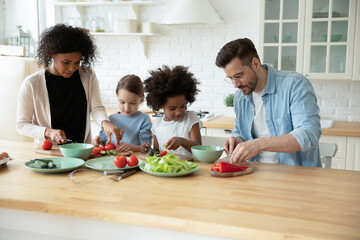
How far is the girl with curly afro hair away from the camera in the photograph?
2262mm

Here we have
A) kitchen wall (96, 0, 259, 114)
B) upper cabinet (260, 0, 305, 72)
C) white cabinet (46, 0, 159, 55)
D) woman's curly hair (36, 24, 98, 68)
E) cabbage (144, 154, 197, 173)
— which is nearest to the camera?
cabbage (144, 154, 197, 173)

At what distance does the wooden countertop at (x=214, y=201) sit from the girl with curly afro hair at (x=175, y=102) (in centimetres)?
63

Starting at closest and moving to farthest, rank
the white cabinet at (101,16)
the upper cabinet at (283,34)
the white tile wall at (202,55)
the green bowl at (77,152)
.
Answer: the green bowl at (77,152), the upper cabinet at (283,34), the white tile wall at (202,55), the white cabinet at (101,16)

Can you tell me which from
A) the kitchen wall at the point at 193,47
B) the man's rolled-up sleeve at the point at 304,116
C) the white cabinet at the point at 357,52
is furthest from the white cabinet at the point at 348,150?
the man's rolled-up sleeve at the point at 304,116

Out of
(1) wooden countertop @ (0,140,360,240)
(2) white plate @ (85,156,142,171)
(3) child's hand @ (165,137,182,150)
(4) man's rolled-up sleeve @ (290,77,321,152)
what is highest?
(4) man's rolled-up sleeve @ (290,77,321,152)

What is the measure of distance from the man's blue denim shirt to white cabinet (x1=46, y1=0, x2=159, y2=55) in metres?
2.23

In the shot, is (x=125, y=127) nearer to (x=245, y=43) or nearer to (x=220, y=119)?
(x=245, y=43)

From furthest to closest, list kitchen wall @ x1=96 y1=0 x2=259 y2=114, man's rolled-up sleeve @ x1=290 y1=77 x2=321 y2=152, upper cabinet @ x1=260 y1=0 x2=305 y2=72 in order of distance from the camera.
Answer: kitchen wall @ x1=96 y1=0 x2=259 y2=114, upper cabinet @ x1=260 y1=0 x2=305 y2=72, man's rolled-up sleeve @ x1=290 y1=77 x2=321 y2=152

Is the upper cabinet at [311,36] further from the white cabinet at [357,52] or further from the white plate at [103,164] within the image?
the white plate at [103,164]

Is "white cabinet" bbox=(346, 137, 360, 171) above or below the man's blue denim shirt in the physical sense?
below

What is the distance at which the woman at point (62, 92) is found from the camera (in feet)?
7.37

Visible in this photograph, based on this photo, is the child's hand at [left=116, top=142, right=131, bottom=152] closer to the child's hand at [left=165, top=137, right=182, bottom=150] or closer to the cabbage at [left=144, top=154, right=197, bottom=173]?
the child's hand at [left=165, top=137, right=182, bottom=150]

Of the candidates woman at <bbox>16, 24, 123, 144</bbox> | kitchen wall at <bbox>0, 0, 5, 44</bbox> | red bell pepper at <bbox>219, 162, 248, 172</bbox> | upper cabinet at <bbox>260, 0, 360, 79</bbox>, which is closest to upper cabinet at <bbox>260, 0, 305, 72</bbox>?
upper cabinet at <bbox>260, 0, 360, 79</bbox>

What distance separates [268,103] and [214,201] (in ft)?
3.25
